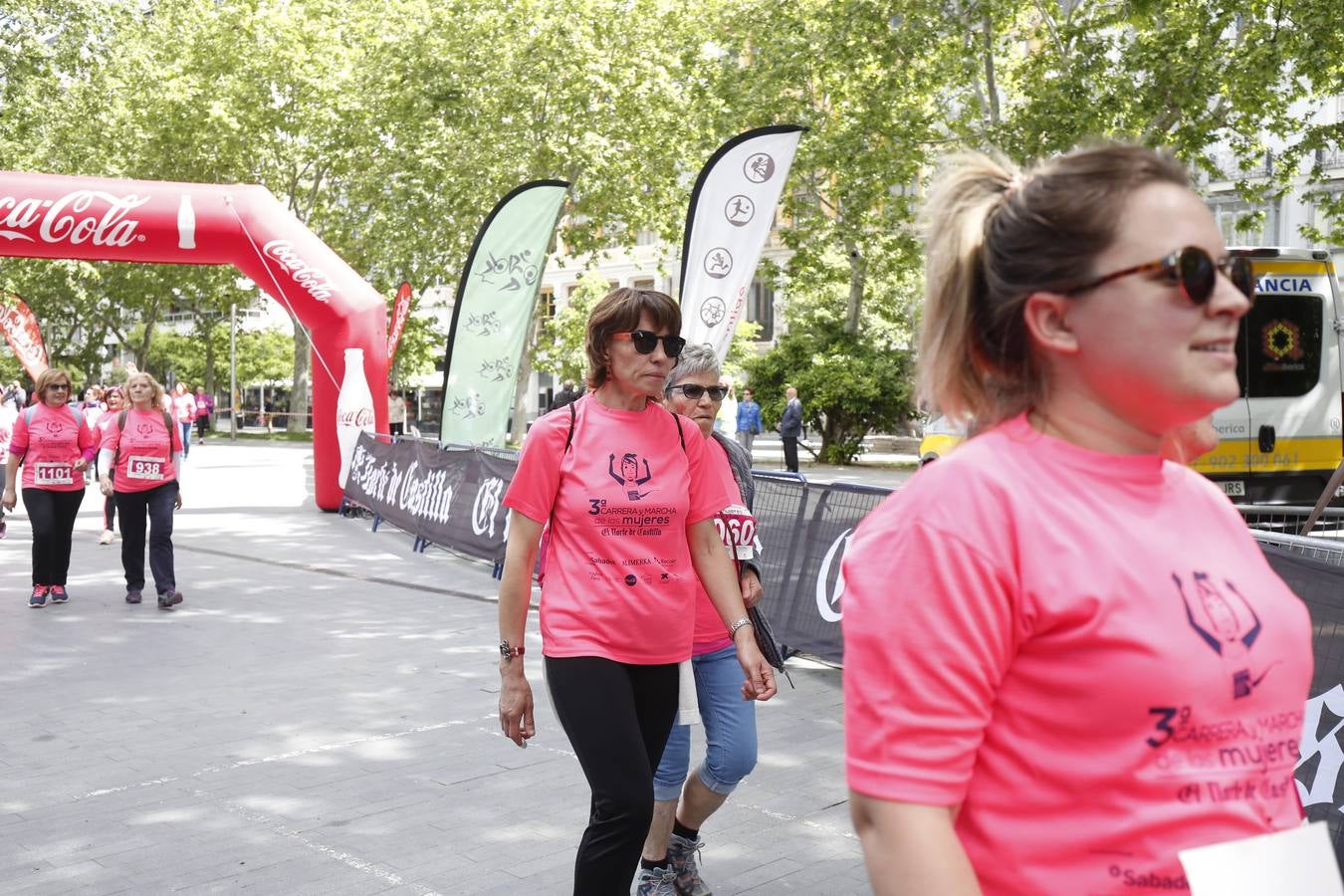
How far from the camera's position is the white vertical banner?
38.6ft

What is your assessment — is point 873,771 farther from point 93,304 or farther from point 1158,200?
point 93,304

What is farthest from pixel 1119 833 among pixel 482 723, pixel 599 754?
pixel 482 723

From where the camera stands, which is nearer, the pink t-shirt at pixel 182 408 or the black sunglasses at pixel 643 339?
the black sunglasses at pixel 643 339

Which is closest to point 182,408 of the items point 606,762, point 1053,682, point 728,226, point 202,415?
point 202,415

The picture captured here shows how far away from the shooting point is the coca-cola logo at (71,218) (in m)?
15.1

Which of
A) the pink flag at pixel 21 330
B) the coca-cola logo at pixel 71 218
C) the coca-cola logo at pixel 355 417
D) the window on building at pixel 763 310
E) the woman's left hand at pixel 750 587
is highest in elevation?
the window on building at pixel 763 310

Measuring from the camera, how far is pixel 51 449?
34.2 ft

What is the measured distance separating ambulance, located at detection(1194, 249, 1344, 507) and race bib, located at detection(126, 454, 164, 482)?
9.42 meters

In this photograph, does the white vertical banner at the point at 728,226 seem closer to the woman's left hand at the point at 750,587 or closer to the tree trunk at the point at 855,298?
the woman's left hand at the point at 750,587

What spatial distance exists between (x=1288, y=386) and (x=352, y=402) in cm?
1061

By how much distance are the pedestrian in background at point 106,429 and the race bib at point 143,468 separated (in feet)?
1.65

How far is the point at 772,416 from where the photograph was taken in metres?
32.1

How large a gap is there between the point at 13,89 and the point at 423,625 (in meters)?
16.3

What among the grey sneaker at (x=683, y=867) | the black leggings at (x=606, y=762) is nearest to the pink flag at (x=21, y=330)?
the grey sneaker at (x=683, y=867)
